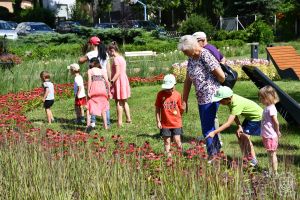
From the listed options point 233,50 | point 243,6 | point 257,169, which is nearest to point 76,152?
point 257,169

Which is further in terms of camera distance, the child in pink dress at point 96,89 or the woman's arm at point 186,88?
the child in pink dress at point 96,89

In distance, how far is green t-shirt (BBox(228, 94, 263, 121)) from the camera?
6.39 meters

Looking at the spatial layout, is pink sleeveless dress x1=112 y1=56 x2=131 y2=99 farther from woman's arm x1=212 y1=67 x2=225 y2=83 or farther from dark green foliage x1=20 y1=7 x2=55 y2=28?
dark green foliage x1=20 y1=7 x2=55 y2=28

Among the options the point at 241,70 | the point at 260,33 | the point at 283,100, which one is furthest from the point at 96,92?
the point at 260,33

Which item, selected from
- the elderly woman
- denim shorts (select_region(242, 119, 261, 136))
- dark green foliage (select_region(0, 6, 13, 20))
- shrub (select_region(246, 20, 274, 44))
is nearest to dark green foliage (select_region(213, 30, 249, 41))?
shrub (select_region(246, 20, 274, 44))

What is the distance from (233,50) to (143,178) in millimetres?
22460

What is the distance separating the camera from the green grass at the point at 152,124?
7.43 meters

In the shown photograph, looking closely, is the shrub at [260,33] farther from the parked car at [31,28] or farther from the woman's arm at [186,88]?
the woman's arm at [186,88]

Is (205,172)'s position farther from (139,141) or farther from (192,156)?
(139,141)

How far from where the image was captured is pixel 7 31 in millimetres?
35594

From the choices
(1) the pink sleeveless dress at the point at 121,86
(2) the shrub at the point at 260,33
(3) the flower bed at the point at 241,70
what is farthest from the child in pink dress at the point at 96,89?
(2) the shrub at the point at 260,33

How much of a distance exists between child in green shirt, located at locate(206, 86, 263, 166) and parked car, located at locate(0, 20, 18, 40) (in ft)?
96.9

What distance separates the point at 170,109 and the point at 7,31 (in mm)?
30198

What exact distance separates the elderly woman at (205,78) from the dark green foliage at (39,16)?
148ft
